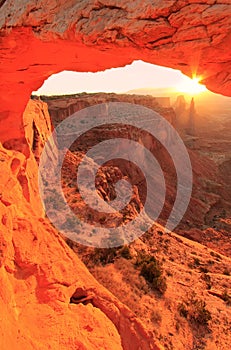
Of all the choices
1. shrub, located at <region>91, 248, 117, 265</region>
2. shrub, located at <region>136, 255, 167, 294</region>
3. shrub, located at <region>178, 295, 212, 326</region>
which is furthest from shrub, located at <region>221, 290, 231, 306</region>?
shrub, located at <region>91, 248, 117, 265</region>

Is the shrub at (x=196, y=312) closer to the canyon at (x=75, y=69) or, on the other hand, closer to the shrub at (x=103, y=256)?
the canyon at (x=75, y=69)

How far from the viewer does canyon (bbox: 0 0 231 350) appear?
3.21m

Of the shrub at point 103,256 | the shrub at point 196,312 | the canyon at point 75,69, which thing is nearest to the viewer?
the canyon at point 75,69

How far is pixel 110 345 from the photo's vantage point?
5.00m

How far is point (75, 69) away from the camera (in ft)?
19.4

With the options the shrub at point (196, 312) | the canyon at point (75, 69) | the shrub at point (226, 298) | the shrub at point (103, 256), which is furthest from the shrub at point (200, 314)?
the shrub at point (103, 256)

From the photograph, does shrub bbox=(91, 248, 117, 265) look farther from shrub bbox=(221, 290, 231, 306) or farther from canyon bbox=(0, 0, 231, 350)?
shrub bbox=(221, 290, 231, 306)

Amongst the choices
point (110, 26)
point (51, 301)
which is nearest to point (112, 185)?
point (51, 301)

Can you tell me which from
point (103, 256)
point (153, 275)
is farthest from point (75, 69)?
point (153, 275)

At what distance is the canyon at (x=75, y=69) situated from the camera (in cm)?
321

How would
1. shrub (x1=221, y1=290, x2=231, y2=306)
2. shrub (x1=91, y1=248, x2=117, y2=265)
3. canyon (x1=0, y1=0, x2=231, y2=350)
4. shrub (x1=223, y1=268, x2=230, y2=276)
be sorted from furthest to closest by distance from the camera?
shrub (x1=223, y1=268, x2=230, y2=276) < shrub (x1=221, y1=290, x2=231, y2=306) < shrub (x1=91, y1=248, x2=117, y2=265) < canyon (x1=0, y1=0, x2=231, y2=350)

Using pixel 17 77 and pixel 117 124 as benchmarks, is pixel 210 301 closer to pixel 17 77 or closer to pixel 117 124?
pixel 17 77

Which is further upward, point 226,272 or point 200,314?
point 200,314

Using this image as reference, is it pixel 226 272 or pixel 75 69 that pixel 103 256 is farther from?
pixel 226 272
